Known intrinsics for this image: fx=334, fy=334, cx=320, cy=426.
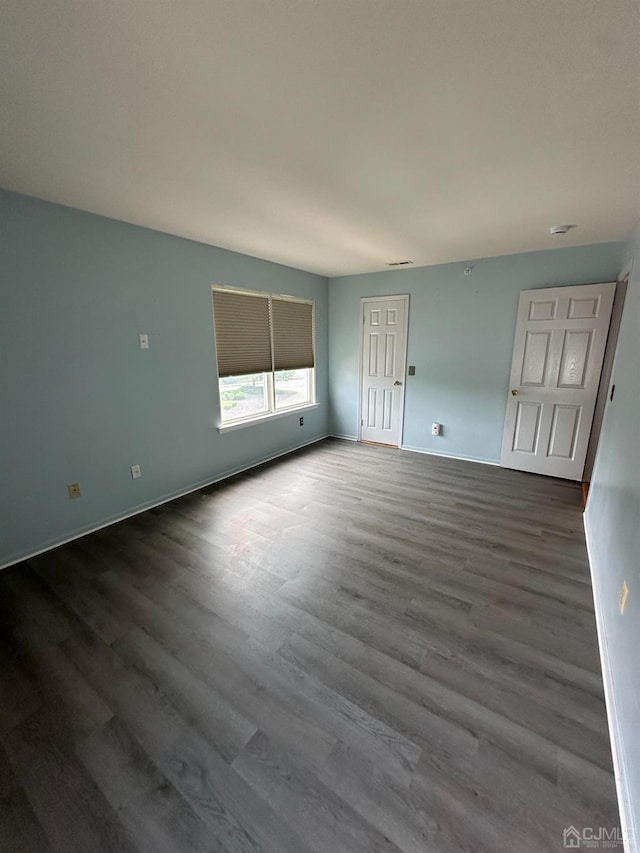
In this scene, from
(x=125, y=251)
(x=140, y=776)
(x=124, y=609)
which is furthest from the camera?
(x=125, y=251)

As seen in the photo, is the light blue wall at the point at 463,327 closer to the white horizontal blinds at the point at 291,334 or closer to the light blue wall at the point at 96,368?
the white horizontal blinds at the point at 291,334

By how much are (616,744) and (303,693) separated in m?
1.21

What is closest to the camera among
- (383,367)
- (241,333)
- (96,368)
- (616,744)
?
(616,744)

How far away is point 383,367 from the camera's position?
4.76 meters

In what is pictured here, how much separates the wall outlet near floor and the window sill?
3357mm

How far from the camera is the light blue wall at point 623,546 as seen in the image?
1140 millimetres

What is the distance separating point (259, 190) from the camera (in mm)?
2082

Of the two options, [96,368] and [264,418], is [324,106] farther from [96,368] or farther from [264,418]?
[264,418]

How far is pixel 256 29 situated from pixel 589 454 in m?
4.24

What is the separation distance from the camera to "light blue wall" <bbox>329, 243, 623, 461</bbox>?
11.6 feet

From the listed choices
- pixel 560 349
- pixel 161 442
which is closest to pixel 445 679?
pixel 161 442

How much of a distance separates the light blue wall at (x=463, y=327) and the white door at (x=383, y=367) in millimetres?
116

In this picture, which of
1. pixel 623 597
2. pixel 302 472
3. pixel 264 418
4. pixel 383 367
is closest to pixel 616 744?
pixel 623 597

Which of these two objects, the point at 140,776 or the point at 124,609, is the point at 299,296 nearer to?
the point at 124,609
